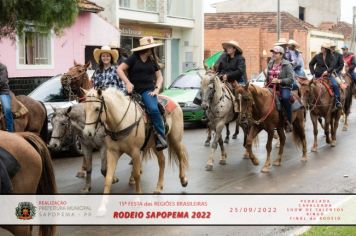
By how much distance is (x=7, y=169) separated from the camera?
5879 mm

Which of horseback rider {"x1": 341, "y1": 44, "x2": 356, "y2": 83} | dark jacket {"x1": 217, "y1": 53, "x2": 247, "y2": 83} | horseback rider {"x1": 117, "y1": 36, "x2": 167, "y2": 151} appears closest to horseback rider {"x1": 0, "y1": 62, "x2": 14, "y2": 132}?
horseback rider {"x1": 117, "y1": 36, "x2": 167, "y2": 151}

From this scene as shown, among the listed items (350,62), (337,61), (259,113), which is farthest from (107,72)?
(350,62)

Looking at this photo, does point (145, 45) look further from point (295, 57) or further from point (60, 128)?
point (295, 57)

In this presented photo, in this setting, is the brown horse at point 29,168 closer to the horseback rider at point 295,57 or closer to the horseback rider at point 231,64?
the horseback rider at point 231,64

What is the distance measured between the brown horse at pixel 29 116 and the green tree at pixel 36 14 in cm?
205

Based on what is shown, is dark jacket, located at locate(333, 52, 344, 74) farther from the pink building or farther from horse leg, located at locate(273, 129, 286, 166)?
the pink building

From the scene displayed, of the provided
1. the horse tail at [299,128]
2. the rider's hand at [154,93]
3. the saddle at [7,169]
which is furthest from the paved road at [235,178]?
the saddle at [7,169]

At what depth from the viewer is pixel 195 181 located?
11.0m

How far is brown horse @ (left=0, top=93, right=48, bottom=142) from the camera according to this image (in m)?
10.4

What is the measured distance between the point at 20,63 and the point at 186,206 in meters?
13.6

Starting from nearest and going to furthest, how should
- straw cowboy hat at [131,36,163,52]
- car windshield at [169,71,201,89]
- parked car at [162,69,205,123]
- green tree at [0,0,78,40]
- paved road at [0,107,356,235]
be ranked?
paved road at [0,107,356,235]
straw cowboy hat at [131,36,163,52]
green tree at [0,0,78,40]
parked car at [162,69,205,123]
car windshield at [169,71,201,89]

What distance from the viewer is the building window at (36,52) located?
68.4ft

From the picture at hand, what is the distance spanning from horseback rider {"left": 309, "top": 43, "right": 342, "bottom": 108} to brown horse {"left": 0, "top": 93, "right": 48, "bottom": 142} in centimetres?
766

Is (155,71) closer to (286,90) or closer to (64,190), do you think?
(64,190)
